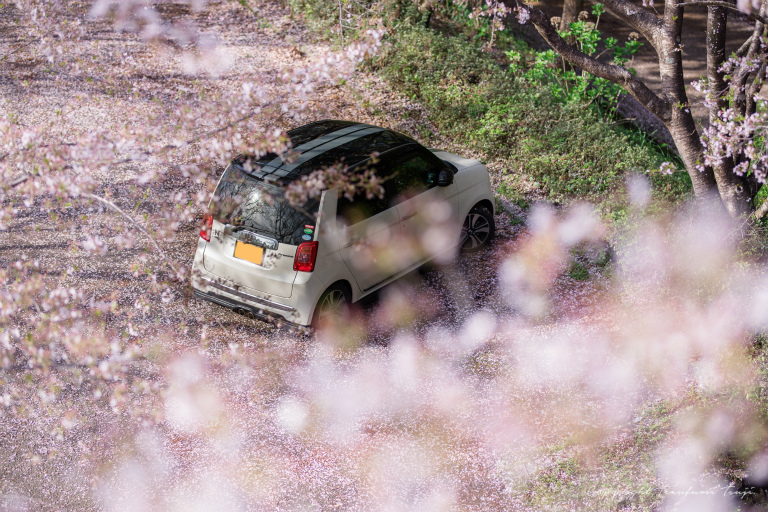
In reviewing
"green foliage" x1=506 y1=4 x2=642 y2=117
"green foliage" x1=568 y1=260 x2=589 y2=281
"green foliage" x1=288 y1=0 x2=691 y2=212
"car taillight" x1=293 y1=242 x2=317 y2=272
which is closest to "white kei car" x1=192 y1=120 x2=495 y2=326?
"car taillight" x1=293 y1=242 x2=317 y2=272

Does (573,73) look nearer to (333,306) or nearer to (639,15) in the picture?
(639,15)

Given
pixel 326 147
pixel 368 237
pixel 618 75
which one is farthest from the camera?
pixel 618 75

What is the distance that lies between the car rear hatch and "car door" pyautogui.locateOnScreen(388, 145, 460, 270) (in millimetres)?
1226

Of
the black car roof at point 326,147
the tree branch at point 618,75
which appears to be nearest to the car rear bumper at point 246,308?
the black car roof at point 326,147

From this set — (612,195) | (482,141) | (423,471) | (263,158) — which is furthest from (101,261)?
(612,195)

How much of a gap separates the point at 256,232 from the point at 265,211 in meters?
0.23

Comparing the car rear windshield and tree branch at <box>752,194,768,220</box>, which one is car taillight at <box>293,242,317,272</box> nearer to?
the car rear windshield

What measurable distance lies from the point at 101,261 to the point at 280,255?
3.14 m

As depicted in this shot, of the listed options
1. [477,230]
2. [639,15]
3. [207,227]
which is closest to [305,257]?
[207,227]

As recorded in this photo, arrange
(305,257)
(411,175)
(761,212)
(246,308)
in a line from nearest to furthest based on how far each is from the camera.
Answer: (305,257) < (246,308) < (411,175) < (761,212)

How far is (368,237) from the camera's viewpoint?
22.6ft

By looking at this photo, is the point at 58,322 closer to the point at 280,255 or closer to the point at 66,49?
the point at 280,255

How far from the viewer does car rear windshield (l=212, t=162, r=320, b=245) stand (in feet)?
20.9

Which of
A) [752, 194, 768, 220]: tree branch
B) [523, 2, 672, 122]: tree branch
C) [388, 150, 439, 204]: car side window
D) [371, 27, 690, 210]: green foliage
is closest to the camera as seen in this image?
[388, 150, 439, 204]: car side window
